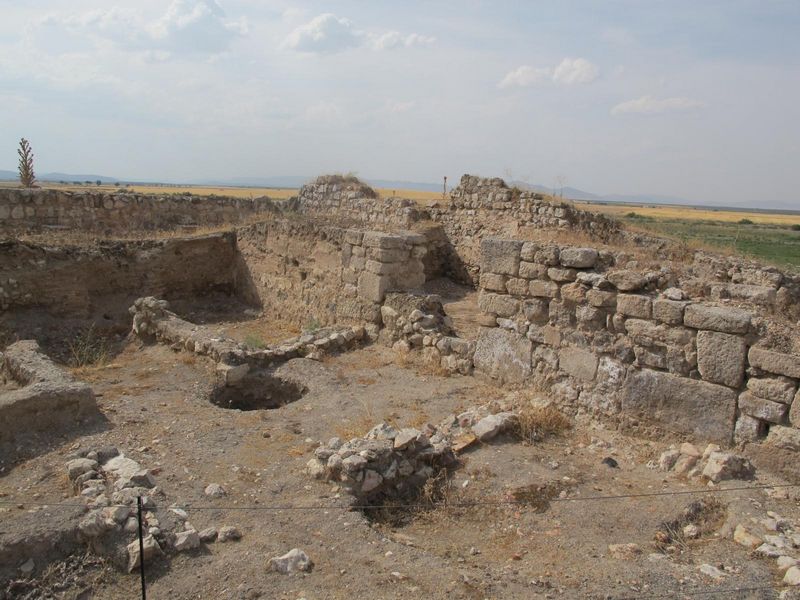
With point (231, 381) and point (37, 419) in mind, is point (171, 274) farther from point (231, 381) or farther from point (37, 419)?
point (37, 419)

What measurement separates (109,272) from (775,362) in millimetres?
11207

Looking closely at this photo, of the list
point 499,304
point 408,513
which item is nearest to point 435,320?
point 499,304

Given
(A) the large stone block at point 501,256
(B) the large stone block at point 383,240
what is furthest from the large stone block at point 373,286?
(A) the large stone block at point 501,256

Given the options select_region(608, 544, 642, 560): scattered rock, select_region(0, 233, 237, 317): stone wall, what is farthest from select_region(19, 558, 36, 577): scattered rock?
select_region(0, 233, 237, 317): stone wall

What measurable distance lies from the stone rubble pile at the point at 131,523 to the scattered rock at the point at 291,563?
19.0 inches

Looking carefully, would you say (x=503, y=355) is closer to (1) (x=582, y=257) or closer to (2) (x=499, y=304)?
(2) (x=499, y=304)

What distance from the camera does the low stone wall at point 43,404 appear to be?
561 cm

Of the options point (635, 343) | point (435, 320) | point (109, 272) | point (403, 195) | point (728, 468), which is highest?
point (403, 195)

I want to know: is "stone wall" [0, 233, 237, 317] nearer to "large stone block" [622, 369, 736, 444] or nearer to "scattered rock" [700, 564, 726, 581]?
"large stone block" [622, 369, 736, 444]

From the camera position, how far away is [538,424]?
579cm

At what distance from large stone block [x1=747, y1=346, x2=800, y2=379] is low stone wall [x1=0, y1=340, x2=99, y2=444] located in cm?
631

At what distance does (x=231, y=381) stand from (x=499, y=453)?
3.96 m

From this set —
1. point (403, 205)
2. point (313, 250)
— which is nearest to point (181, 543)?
point (313, 250)

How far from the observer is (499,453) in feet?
17.7
